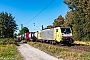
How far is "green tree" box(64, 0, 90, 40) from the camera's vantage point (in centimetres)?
5358

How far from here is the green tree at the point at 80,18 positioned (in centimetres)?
5358

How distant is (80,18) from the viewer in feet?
189

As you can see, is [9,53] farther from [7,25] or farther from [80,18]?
[7,25]

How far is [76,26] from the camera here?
59281 mm

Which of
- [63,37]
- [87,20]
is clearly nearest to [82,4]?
[87,20]

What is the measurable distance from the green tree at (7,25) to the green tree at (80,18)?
1710 cm

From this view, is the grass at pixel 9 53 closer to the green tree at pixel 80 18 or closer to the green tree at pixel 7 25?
the green tree at pixel 80 18

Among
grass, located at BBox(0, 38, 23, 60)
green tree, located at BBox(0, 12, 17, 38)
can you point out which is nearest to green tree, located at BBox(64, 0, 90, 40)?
green tree, located at BBox(0, 12, 17, 38)

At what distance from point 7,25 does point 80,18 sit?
22.1m

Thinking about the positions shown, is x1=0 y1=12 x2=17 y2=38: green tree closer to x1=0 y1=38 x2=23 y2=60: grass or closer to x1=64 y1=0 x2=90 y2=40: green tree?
x1=64 y1=0 x2=90 y2=40: green tree

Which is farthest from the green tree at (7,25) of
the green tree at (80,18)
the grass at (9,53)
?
the grass at (9,53)

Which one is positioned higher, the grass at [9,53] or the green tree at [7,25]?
the green tree at [7,25]

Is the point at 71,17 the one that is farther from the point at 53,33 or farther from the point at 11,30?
the point at 53,33

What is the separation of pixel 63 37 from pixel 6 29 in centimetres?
3300
